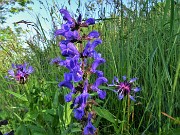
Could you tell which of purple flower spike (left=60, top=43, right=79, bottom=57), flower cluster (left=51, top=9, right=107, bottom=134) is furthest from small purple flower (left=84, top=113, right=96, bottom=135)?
purple flower spike (left=60, top=43, right=79, bottom=57)

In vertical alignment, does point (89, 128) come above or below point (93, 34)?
below

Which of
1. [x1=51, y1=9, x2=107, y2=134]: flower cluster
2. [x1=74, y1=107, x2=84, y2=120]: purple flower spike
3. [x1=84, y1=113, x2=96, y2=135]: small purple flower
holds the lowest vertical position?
[x1=84, y1=113, x2=96, y2=135]: small purple flower

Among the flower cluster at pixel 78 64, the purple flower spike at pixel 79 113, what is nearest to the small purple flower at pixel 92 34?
the flower cluster at pixel 78 64

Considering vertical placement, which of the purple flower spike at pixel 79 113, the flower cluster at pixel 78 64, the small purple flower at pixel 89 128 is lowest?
the small purple flower at pixel 89 128

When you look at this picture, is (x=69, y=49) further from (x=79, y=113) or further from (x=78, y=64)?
(x=79, y=113)

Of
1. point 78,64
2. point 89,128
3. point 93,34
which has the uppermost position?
point 93,34

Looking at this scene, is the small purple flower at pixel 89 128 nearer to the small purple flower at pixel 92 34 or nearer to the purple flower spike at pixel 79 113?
the purple flower spike at pixel 79 113

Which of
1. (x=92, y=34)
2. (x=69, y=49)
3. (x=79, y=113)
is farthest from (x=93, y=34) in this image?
(x=79, y=113)

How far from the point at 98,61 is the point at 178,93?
863mm

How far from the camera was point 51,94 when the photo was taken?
8.16 feet

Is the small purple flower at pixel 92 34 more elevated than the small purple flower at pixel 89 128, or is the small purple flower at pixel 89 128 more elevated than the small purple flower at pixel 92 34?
the small purple flower at pixel 92 34

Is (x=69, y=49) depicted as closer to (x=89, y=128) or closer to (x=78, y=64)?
(x=78, y=64)

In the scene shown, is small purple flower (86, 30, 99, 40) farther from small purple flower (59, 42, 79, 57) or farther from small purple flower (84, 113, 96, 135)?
small purple flower (84, 113, 96, 135)

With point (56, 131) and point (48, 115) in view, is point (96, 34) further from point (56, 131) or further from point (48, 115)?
point (56, 131)
